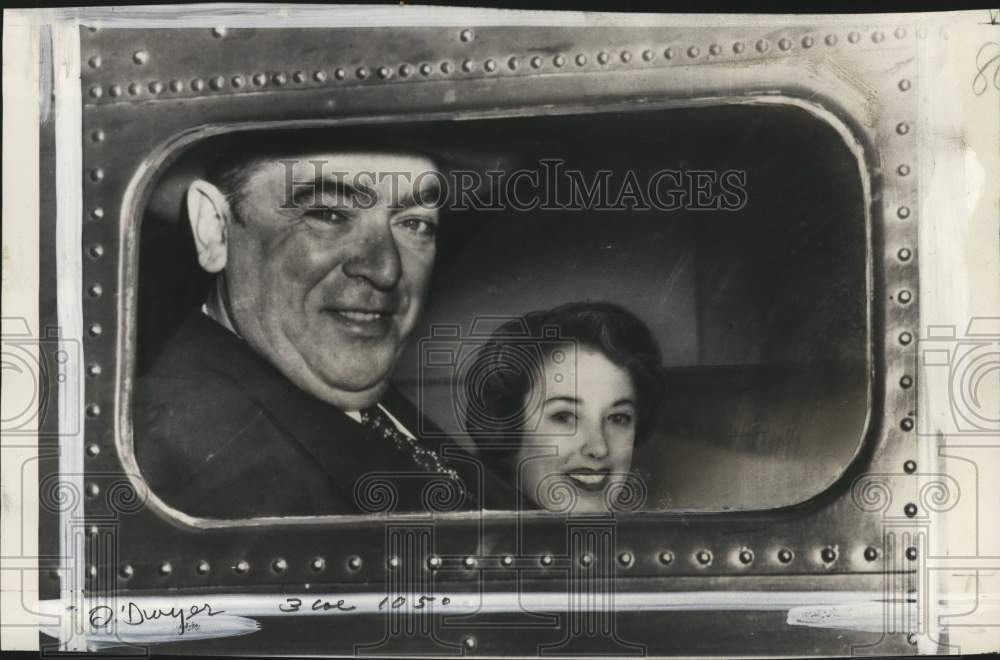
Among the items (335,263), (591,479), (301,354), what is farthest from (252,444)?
(591,479)

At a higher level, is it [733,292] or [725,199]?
[725,199]

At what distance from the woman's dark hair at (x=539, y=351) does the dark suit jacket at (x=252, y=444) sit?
74 mm

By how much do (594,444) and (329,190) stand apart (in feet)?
1.95

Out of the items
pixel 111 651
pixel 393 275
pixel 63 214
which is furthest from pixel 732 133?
pixel 111 651

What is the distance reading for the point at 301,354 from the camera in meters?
1.59

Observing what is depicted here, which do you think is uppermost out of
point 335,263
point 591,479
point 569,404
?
point 335,263

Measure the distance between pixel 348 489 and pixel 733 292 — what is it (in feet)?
2.28

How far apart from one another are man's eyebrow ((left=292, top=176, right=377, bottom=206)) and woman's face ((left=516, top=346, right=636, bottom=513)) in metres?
0.41

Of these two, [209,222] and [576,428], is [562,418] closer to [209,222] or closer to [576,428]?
[576,428]

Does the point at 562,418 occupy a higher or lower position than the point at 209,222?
lower

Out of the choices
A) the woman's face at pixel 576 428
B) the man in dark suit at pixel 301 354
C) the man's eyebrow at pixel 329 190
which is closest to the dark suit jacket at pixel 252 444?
the man in dark suit at pixel 301 354

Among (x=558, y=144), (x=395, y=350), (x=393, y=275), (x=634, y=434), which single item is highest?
(x=558, y=144)

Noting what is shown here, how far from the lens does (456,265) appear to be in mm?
1580

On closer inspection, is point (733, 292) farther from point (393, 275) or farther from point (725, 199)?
point (393, 275)
